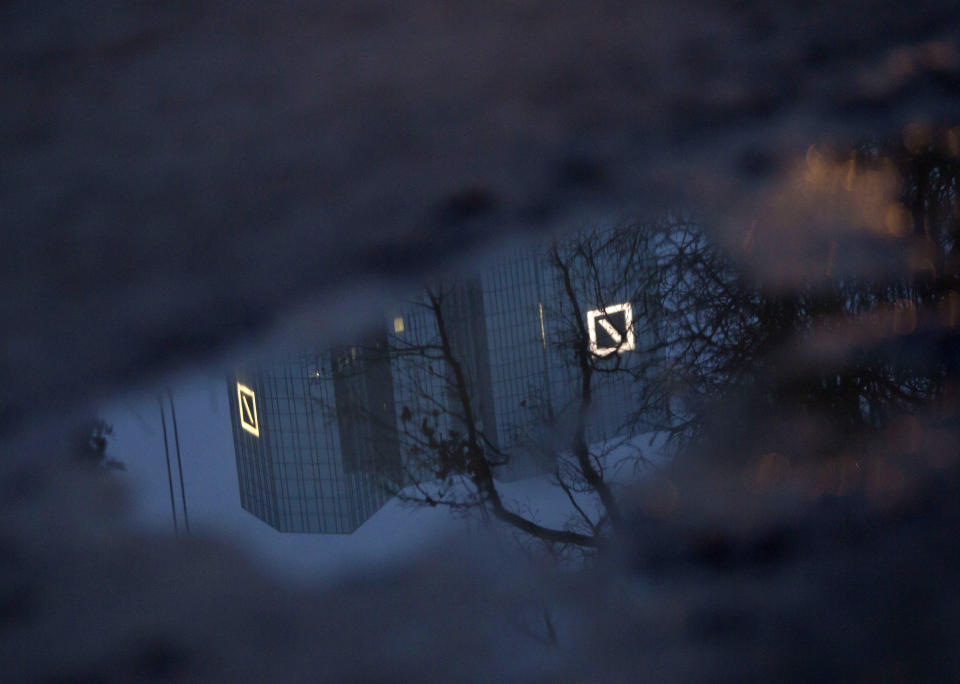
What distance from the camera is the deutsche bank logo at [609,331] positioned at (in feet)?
1.55

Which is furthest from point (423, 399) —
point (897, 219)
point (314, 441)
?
point (897, 219)

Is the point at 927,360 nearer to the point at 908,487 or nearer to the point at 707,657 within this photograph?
the point at 908,487

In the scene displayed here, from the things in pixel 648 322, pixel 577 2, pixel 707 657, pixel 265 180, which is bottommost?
pixel 707 657

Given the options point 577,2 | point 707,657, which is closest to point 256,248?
point 707,657

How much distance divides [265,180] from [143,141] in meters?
0.11

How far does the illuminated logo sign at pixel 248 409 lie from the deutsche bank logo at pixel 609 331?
0.57 feet

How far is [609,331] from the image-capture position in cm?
48

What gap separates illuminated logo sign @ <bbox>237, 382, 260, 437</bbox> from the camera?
1.37ft

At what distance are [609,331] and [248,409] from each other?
0.63 ft

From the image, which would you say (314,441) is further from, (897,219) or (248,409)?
(897,219)

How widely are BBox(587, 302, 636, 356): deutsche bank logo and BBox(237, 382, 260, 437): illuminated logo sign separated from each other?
174 millimetres

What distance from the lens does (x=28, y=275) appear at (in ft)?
1.58

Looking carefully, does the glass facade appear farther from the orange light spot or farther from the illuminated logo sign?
the orange light spot

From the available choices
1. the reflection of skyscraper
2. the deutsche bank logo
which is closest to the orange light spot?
the deutsche bank logo
